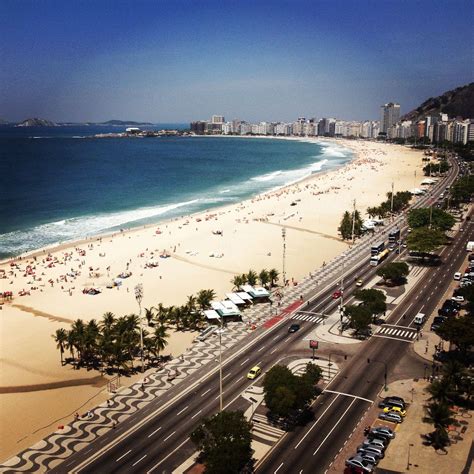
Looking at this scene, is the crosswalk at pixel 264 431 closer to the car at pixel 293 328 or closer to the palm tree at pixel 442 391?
the palm tree at pixel 442 391

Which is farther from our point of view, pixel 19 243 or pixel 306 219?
pixel 306 219

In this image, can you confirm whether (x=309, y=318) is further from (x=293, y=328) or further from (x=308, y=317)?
(x=293, y=328)

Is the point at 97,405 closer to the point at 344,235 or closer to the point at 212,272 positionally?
the point at 212,272

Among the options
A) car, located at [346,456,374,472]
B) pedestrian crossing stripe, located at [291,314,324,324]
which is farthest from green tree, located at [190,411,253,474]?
pedestrian crossing stripe, located at [291,314,324,324]

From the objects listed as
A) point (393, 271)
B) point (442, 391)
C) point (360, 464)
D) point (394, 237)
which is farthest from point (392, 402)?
point (394, 237)

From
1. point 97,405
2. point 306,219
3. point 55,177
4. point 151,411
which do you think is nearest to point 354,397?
point 151,411

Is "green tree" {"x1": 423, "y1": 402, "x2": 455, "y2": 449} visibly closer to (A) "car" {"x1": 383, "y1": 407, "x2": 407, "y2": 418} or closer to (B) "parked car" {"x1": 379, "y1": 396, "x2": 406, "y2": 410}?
(A) "car" {"x1": 383, "y1": 407, "x2": 407, "y2": 418}

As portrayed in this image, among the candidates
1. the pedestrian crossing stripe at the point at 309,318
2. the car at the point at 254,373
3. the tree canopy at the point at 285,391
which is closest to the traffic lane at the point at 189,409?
the car at the point at 254,373
